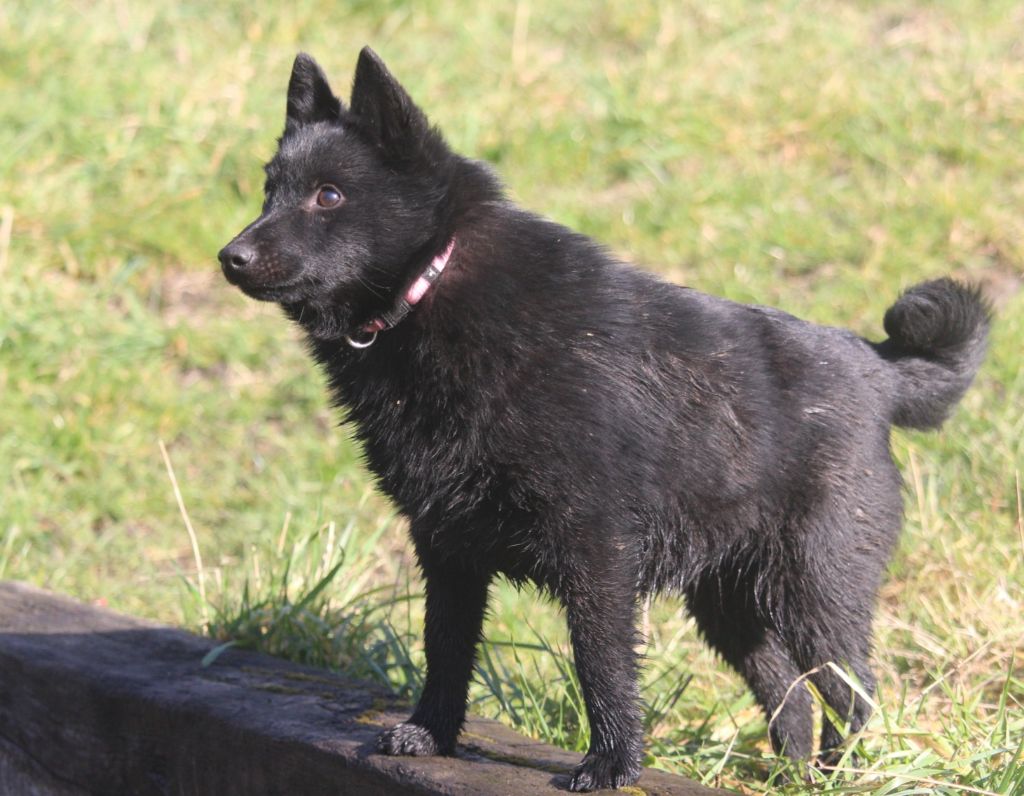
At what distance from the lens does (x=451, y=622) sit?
3.41m

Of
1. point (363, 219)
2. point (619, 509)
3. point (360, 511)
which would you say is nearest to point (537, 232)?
point (363, 219)

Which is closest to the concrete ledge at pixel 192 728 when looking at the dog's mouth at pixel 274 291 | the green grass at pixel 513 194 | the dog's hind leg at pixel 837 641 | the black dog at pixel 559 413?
the black dog at pixel 559 413

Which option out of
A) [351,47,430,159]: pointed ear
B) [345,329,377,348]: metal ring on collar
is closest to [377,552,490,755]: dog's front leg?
[345,329,377,348]: metal ring on collar

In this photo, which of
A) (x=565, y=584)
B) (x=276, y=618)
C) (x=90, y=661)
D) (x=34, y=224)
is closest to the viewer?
(x=565, y=584)

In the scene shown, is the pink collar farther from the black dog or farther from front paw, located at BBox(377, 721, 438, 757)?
front paw, located at BBox(377, 721, 438, 757)

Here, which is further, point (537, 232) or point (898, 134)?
point (898, 134)

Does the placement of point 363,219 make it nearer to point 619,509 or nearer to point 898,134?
point 619,509

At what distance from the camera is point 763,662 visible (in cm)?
391

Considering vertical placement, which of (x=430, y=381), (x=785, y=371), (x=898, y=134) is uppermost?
(x=898, y=134)

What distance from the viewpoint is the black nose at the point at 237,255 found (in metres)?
3.12

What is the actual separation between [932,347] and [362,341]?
66.7 inches

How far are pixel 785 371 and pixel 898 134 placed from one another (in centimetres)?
452

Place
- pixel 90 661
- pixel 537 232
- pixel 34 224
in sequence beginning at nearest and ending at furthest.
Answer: pixel 537 232 → pixel 90 661 → pixel 34 224

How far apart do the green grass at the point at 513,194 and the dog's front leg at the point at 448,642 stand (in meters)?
→ 0.60
